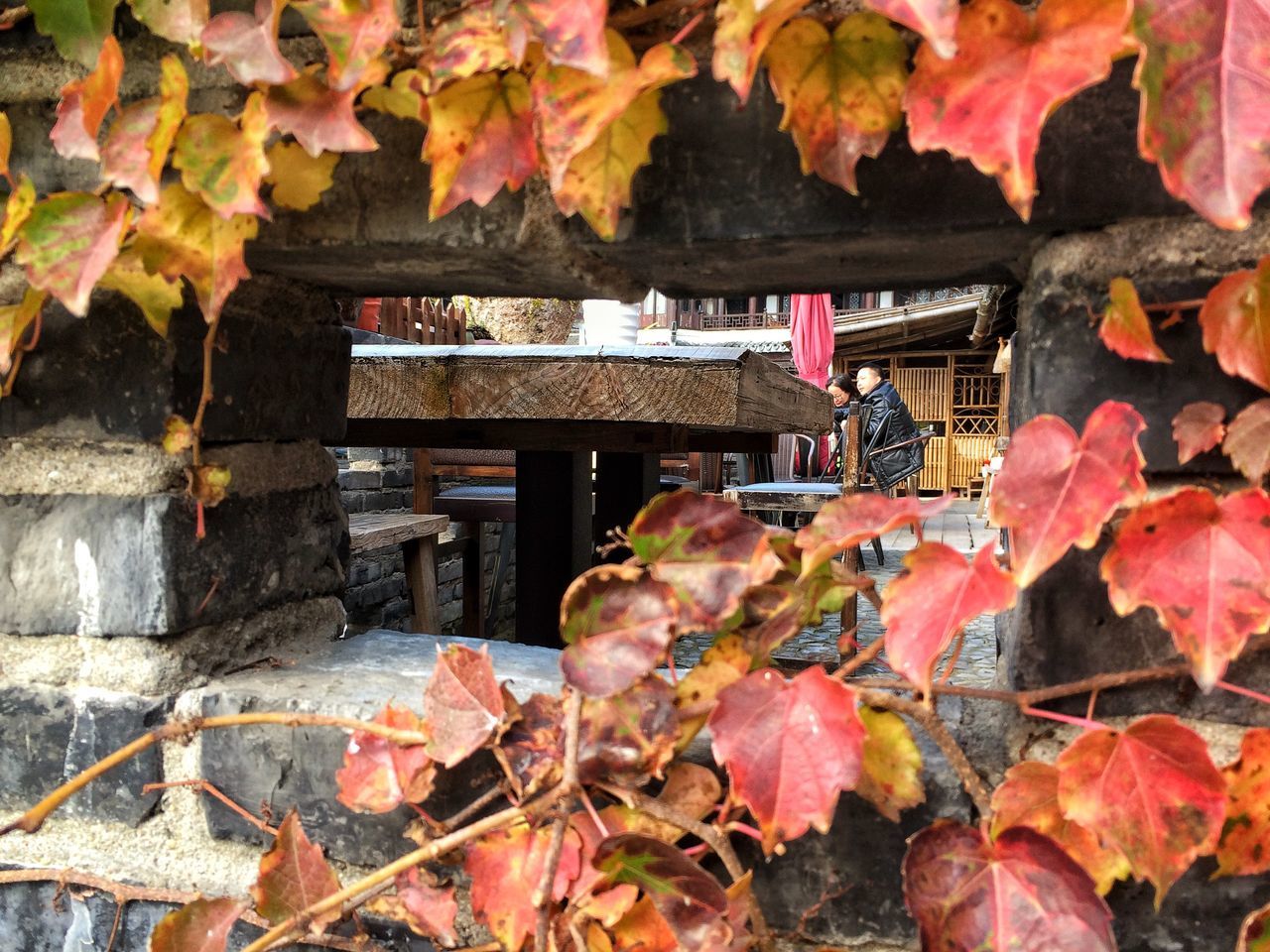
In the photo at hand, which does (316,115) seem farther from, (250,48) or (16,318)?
(16,318)

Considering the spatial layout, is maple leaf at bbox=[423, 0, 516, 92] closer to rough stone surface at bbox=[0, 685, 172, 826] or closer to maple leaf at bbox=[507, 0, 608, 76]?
maple leaf at bbox=[507, 0, 608, 76]

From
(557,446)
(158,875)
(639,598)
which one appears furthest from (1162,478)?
(557,446)

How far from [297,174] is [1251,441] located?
82 centimetres

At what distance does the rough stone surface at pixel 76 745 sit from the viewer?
99 centimetres

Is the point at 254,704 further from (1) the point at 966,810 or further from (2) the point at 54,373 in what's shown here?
(1) the point at 966,810

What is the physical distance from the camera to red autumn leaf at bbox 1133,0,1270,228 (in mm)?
505

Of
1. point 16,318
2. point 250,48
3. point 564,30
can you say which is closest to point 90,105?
point 250,48

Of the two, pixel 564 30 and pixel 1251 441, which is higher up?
pixel 564 30

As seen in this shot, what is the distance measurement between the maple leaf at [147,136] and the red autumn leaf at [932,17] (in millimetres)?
570

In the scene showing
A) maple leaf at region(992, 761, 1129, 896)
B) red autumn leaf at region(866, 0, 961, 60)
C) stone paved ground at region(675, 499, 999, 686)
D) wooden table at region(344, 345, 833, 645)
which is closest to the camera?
red autumn leaf at region(866, 0, 961, 60)

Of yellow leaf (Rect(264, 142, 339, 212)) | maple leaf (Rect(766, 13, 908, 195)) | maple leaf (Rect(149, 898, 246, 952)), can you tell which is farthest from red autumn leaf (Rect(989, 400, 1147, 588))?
maple leaf (Rect(149, 898, 246, 952))

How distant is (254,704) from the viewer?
0.98 metres

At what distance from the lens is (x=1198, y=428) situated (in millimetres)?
700

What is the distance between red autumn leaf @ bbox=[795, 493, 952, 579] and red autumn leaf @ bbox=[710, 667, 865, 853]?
86 millimetres
